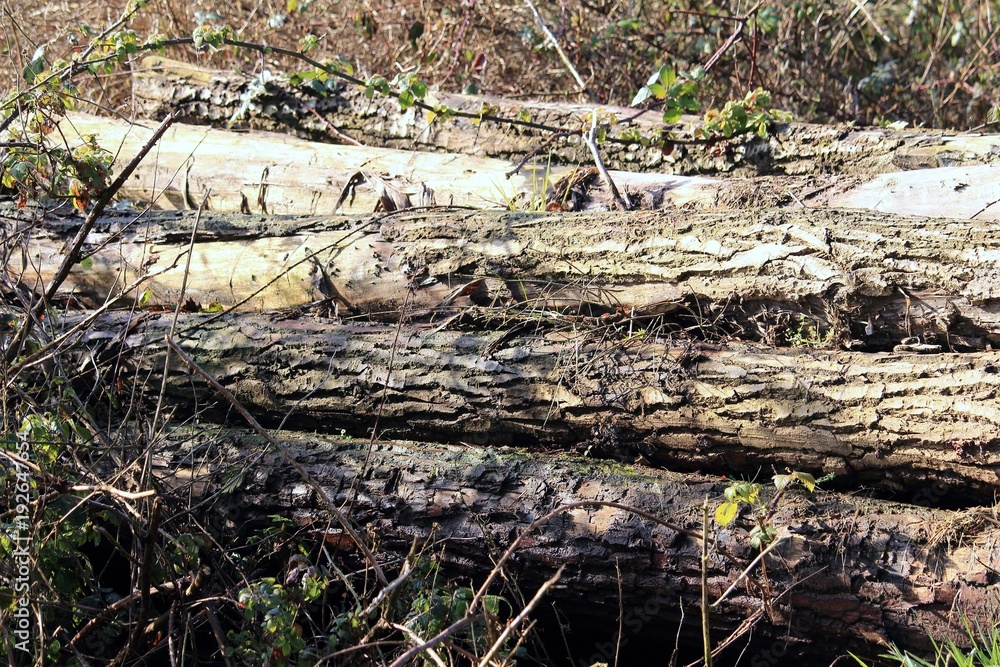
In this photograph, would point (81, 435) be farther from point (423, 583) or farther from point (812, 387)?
point (812, 387)

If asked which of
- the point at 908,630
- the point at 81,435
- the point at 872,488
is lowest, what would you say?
the point at 908,630

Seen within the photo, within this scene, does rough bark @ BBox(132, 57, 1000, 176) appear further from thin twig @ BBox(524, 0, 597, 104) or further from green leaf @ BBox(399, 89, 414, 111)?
thin twig @ BBox(524, 0, 597, 104)

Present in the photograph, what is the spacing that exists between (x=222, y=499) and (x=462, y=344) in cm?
88

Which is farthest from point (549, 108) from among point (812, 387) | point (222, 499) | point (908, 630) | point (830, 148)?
point (908, 630)

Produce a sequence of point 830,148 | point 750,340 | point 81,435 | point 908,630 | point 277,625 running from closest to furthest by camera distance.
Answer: point 277,625 → point 908,630 → point 81,435 → point 750,340 → point 830,148

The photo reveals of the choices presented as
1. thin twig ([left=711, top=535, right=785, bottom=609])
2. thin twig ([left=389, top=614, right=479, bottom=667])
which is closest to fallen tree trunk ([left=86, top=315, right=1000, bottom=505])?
thin twig ([left=711, top=535, right=785, bottom=609])

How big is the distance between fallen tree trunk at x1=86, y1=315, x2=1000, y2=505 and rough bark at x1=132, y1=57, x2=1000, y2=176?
136 centimetres

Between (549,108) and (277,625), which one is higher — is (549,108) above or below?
above

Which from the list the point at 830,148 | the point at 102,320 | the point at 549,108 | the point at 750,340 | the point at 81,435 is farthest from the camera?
the point at 549,108

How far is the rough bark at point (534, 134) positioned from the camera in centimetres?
341

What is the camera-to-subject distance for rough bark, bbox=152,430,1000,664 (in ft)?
6.84

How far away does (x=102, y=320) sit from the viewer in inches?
116

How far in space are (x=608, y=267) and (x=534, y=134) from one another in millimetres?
1385

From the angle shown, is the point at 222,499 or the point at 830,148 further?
the point at 830,148
